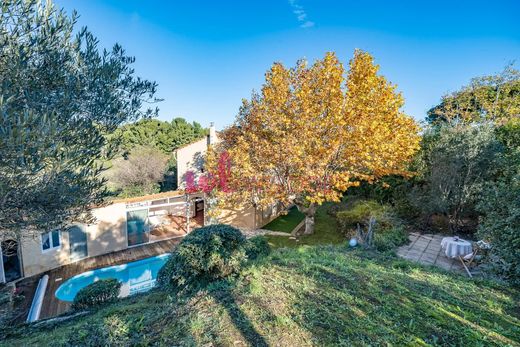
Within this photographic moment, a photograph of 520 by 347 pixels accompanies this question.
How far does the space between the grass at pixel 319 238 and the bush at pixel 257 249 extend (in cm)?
452

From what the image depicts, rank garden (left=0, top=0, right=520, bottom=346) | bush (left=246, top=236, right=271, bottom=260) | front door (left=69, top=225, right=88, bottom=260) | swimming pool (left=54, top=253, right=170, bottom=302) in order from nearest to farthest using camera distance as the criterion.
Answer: garden (left=0, top=0, right=520, bottom=346) → bush (left=246, top=236, right=271, bottom=260) → swimming pool (left=54, top=253, right=170, bottom=302) → front door (left=69, top=225, right=88, bottom=260)

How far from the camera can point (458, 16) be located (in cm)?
1292

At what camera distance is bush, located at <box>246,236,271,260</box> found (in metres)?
8.40

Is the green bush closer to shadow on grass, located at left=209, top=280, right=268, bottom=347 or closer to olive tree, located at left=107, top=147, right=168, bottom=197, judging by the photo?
shadow on grass, located at left=209, top=280, right=268, bottom=347

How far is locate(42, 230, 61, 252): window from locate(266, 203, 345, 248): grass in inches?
433

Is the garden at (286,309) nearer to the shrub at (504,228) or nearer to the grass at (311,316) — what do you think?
the grass at (311,316)

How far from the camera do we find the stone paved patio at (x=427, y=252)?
10.3 meters

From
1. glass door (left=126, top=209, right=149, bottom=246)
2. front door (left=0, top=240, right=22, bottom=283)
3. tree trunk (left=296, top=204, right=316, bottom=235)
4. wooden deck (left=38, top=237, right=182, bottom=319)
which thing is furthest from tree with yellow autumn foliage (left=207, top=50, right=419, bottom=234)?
front door (left=0, top=240, right=22, bottom=283)

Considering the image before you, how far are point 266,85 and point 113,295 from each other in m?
11.8

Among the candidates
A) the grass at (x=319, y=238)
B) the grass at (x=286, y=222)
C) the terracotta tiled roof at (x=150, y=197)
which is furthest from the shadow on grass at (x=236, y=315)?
the grass at (x=286, y=222)

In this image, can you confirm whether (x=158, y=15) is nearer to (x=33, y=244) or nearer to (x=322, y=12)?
(x=322, y=12)

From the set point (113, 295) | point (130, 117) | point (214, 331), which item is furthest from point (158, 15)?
point (214, 331)

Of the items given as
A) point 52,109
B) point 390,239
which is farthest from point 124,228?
point 390,239

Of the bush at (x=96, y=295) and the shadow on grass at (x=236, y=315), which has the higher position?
the shadow on grass at (x=236, y=315)
